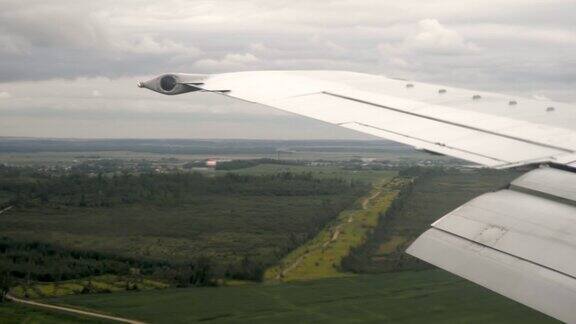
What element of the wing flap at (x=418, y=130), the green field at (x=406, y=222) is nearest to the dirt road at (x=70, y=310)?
the green field at (x=406, y=222)

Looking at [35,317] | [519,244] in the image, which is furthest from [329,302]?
[519,244]

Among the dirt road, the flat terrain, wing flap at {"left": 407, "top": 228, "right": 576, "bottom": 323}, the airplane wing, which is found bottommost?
the dirt road

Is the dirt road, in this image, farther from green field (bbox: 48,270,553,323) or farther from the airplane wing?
the airplane wing

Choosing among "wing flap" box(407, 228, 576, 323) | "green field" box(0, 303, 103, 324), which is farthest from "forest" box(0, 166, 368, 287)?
"wing flap" box(407, 228, 576, 323)

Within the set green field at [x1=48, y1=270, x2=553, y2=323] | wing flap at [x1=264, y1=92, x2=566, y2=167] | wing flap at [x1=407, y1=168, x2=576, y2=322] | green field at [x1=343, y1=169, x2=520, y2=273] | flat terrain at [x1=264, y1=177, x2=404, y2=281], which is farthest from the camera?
flat terrain at [x1=264, y1=177, x2=404, y2=281]

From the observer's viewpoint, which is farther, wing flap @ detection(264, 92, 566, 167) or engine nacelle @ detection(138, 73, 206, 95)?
engine nacelle @ detection(138, 73, 206, 95)

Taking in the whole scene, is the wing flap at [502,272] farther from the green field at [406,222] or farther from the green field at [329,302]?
the green field at [406,222]
